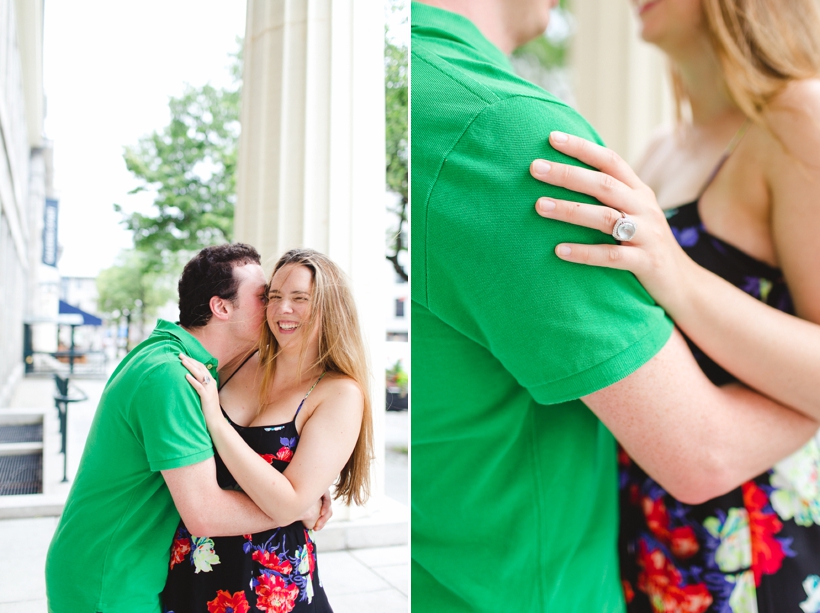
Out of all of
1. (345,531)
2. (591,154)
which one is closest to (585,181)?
(591,154)

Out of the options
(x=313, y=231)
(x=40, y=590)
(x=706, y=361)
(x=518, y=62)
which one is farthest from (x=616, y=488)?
(x=518, y=62)

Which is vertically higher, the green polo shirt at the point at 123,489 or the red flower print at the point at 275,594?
the green polo shirt at the point at 123,489

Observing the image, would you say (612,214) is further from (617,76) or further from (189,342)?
(617,76)

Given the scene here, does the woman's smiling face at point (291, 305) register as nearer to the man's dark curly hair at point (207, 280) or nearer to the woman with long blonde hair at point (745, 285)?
the man's dark curly hair at point (207, 280)

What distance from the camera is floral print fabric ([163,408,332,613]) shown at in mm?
580

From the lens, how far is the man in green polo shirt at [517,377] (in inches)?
18.6

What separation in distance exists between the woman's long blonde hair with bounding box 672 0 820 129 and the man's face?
0.60 meters

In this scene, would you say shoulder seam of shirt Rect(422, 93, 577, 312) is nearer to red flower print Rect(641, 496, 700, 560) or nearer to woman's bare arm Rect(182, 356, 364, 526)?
woman's bare arm Rect(182, 356, 364, 526)

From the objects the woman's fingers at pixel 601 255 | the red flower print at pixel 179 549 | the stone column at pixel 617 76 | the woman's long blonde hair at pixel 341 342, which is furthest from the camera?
the stone column at pixel 617 76

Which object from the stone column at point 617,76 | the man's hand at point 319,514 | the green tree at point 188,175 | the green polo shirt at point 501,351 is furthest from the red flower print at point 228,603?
the stone column at point 617,76

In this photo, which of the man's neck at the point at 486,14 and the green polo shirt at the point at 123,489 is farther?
the man's neck at the point at 486,14

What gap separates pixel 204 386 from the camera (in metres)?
0.55

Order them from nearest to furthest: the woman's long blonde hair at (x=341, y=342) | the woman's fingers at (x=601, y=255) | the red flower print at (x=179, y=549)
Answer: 1. the woman's fingers at (x=601, y=255)
2. the red flower print at (x=179, y=549)
3. the woman's long blonde hair at (x=341, y=342)

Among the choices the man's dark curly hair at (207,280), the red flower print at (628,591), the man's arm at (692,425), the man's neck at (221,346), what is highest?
the man's dark curly hair at (207,280)
